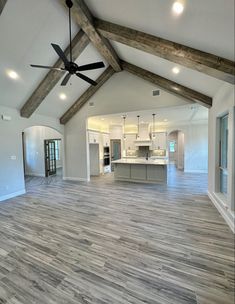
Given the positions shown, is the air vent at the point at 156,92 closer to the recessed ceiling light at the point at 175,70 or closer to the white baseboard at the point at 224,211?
the recessed ceiling light at the point at 175,70

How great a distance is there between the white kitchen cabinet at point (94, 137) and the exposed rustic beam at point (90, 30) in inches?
133

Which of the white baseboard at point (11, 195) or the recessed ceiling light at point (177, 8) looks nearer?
the recessed ceiling light at point (177, 8)

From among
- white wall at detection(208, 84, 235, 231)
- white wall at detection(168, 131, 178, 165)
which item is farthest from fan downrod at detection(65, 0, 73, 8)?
white wall at detection(168, 131, 178, 165)

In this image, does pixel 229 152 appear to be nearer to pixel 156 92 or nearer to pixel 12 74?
pixel 156 92

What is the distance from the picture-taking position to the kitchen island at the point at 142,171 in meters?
6.32

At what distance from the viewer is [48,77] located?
4.82 meters

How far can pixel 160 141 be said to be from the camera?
10312mm

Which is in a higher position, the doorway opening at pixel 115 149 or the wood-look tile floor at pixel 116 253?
the doorway opening at pixel 115 149

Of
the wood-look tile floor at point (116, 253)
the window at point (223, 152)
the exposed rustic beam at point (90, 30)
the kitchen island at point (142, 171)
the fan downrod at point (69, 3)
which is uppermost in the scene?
the exposed rustic beam at point (90, 30)

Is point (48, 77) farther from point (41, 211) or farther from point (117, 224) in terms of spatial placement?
point (117, 224)

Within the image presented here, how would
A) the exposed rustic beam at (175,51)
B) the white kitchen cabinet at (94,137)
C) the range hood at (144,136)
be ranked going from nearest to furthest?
the exposed rustic beam at (175,51), the white kitchen cabinet at (94,137), the range hood at (144,136)

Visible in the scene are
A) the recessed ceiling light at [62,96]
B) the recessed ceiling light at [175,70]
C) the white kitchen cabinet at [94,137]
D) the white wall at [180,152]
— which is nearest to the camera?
the recessed ceiling light at [175,70]

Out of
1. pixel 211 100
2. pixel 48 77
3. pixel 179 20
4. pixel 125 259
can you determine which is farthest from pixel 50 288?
pixel 211 100

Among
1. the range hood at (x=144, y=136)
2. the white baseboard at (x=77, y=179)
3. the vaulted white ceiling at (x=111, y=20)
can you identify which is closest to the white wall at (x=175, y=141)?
the range hood at (x=144, y=136)
